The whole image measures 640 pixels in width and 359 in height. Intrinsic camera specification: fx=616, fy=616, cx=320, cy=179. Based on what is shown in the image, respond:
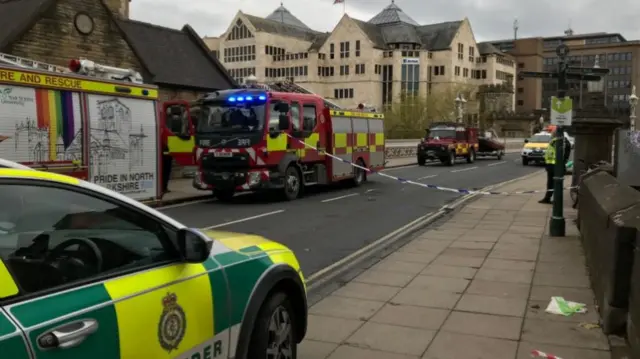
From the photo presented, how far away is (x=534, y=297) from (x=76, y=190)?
16.4 feet

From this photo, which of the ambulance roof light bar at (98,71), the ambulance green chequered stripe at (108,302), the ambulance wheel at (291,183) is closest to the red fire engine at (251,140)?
the ambulance wheel at (291,183)

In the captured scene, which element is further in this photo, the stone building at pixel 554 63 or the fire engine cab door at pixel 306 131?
the stone building at pixel 554 63

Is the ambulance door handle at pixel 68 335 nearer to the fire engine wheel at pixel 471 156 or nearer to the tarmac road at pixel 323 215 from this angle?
the tarmac road at pixel 323 215

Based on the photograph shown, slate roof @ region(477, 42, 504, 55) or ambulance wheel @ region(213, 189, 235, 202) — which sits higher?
slate roof @ region(477, 42, 504, 55)

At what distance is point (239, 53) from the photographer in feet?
350

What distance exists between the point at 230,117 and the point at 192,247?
497 inches

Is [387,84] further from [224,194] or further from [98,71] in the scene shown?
[98,71]

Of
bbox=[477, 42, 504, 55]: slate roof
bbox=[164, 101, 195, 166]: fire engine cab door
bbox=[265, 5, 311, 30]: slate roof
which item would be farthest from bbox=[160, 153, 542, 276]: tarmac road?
bbox=[265, 5, 311, 30]: slate roof

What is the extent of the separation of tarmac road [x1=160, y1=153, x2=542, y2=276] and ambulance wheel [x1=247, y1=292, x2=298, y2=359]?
374 centimetres

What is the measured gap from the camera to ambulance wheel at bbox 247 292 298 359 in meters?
3.54

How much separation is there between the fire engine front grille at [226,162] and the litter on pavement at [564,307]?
10130 millimetres

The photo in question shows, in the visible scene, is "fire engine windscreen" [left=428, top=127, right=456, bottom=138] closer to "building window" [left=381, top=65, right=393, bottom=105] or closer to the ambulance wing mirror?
the ambulance wing mirror

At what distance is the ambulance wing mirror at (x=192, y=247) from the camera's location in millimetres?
3031

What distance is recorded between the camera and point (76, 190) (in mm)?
2682
